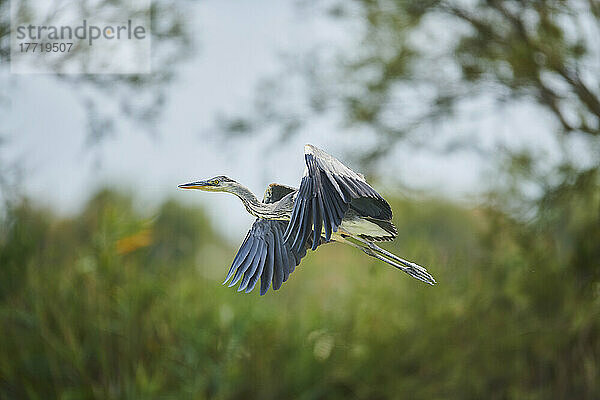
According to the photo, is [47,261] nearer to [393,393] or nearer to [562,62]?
[393,393]

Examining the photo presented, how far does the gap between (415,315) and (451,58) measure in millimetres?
835

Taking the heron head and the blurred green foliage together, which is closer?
the heron head

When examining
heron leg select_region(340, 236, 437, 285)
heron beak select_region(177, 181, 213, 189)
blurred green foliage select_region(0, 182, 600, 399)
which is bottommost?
blurred green foliage select_region(0, 182, 600, 399)

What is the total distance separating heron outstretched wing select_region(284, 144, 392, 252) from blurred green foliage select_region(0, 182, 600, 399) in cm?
132

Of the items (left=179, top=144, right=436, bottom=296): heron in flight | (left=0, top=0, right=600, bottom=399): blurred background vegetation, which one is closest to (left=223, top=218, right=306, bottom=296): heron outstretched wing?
(left=179, top=144, right=436, bottom=296): heron in flight

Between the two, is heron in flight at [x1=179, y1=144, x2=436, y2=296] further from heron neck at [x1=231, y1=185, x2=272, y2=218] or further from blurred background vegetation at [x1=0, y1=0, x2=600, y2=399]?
blurred background vegetation at [x1=0, y1=0, x2=600, y2=399]

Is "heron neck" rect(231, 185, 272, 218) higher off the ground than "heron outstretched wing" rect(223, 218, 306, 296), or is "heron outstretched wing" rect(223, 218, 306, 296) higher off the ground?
"heron neck" rect(231, 185, 272, 218)

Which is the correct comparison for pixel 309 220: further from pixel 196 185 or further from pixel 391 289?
pixel 391 289

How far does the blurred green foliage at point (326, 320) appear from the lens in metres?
1.71

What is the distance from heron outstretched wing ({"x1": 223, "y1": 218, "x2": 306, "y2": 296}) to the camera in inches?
9.7

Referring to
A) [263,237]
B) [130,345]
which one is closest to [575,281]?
[130,345]

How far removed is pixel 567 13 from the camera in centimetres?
164

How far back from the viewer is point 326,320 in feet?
6.37

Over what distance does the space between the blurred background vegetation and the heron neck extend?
49.6 inches
